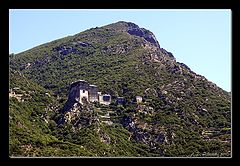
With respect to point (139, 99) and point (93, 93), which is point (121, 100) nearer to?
point (139, 99)

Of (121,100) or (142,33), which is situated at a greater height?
(142,33)

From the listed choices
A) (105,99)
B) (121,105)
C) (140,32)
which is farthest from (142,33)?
(121,105)

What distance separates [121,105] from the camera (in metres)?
35.5

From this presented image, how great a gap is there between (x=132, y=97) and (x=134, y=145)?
838 centimetres

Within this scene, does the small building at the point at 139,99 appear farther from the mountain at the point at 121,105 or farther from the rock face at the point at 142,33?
the rock face at the point at 142,33

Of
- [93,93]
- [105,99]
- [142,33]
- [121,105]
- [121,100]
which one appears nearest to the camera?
[121,105]

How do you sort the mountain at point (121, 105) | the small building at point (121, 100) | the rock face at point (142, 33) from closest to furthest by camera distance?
the mountain at point (121, 105) < the small building at point (121, 100) < the rock face at point (142, 33)

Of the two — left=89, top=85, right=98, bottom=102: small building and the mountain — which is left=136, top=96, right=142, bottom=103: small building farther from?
left=89, top=85, right=98, bottom=102: small building

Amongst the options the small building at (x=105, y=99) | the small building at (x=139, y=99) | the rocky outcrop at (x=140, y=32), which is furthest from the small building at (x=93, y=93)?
the rocky outcrop at (x=140, y=32)

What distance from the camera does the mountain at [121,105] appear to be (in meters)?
27.4
